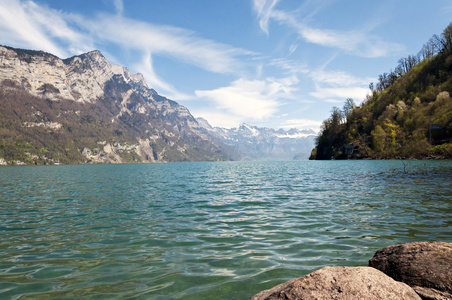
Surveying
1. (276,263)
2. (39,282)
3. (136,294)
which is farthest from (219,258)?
(39,282)

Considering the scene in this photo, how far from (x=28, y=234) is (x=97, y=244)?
14.6ft

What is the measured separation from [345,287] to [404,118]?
441 feet

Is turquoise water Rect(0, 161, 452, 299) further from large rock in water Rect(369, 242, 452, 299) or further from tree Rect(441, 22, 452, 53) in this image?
tree Rect(441, 22, 452, 53)

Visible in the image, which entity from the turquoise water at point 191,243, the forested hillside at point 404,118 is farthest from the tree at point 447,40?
the turquoise water at point 191,243

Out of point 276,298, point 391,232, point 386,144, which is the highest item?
point 386,144

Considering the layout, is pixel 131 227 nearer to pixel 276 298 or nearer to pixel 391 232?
pixel 276 298

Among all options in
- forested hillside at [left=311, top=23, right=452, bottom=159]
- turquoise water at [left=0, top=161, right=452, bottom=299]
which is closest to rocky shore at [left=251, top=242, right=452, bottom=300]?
turquoise water at [left=0, top=161, right=452, bottom=299]

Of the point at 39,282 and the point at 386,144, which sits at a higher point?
the point at 386,144

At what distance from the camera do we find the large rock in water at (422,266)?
206 inches

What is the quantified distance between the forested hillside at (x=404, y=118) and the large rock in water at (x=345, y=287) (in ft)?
314

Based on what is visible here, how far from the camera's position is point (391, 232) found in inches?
437

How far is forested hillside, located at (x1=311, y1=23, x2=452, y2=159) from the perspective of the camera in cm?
8719

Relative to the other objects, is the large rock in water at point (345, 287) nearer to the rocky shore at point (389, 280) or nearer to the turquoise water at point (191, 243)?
the rocky shore at point (389, 280)

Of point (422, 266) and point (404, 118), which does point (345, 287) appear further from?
point (404, 118)
